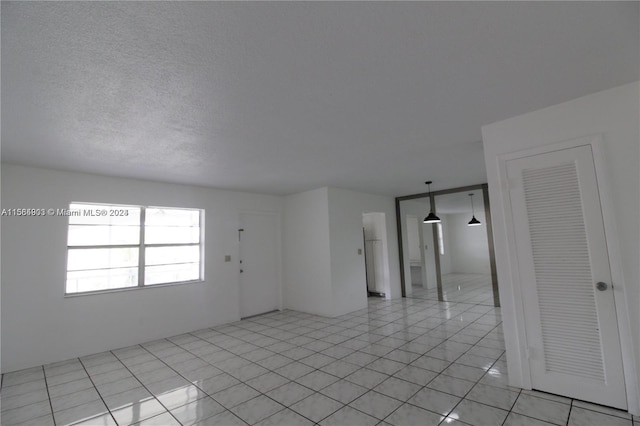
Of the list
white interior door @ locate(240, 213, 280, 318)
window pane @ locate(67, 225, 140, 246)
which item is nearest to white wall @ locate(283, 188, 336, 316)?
white interior door @ locate(240, 213, 280, 318)

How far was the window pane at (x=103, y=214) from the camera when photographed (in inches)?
164

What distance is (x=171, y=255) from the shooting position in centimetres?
505

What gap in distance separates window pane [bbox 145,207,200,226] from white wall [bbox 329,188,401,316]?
2592 mm

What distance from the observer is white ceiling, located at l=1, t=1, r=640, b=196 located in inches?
58.1

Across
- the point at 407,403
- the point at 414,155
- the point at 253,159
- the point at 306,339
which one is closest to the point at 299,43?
the point at 253,159

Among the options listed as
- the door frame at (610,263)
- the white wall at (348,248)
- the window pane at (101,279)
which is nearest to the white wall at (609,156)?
the door frame at (610,263)

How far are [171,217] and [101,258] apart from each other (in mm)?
A: 1192

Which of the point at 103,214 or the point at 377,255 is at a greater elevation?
the point at 103,214

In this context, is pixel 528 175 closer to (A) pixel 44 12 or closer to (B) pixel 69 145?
(A) pixel 44 12

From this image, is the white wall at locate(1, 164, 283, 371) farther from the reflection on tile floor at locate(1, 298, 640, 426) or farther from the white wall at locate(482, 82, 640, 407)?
the white wall at locate(482, 82, 640, 407)

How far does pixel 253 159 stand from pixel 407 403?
10.3 ft

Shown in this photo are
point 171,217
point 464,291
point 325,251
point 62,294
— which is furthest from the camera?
point 464,291

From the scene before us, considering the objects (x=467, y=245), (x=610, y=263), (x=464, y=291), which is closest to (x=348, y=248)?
(x=464, y=291)

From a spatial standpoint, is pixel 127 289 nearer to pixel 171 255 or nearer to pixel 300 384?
pixel 171 255
